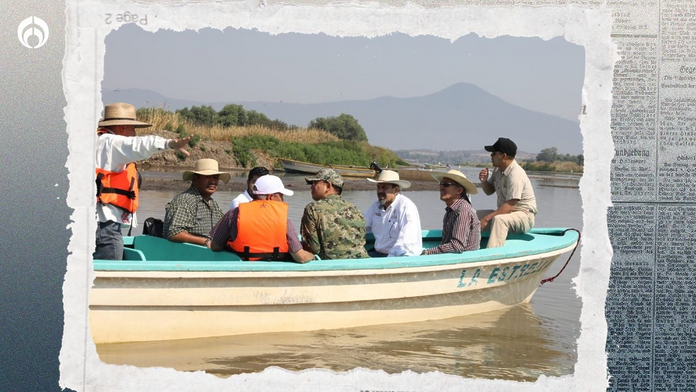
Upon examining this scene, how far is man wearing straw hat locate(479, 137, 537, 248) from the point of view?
26.4ft

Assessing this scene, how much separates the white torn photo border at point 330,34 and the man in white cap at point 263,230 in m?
0.92

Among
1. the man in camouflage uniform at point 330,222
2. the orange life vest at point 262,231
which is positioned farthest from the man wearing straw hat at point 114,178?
the man in camouflage uniform at point 330,222

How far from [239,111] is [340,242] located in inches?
998

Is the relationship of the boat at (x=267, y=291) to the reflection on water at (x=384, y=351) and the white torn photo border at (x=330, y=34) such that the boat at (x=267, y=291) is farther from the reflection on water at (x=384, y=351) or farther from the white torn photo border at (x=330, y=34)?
the white torn photo border at (x=330, y=34)

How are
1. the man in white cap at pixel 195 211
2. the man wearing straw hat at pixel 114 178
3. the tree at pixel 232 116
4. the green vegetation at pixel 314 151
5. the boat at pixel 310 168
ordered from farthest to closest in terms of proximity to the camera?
the tree at pixel 232 116
the green vegetation at pixel 314 151
the boat at pixel 310 168
the man in white cap at pixel 195 211
the man wearing straw hat at pixel 114 178

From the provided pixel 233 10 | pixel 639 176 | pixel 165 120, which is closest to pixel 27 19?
pixel 233 10

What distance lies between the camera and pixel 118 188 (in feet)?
20.3

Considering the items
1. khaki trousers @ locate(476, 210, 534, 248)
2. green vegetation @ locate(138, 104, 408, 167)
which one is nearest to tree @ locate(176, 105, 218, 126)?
green vegetation @ locate(138, 104, 408, 167)

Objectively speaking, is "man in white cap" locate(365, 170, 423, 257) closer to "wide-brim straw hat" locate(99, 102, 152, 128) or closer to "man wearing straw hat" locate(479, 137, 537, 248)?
"man wearing straw hat" locate(479, 137, 537, 248)

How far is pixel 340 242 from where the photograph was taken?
260 inches

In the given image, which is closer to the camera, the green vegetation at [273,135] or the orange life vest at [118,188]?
the orange life vest at [118,188]

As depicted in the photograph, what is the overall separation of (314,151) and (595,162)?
23.0 metres

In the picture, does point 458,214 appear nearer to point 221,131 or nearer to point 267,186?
point 267,186

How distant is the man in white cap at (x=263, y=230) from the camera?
6203 mm
